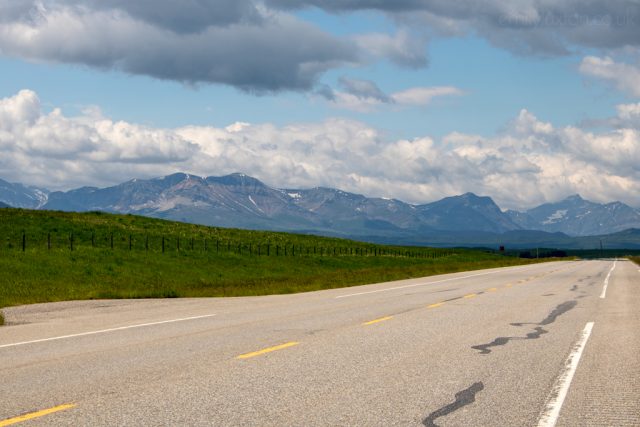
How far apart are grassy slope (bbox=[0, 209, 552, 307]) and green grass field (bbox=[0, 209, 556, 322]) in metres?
0.05

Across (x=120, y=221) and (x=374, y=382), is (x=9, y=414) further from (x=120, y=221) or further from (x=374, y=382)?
(x=120, y=221)

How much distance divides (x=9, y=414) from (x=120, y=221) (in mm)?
74749

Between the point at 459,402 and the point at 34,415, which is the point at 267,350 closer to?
the point at 459,402

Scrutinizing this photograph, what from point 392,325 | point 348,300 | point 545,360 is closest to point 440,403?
point 545,360

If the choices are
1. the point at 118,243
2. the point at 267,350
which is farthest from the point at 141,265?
the point at 267,350

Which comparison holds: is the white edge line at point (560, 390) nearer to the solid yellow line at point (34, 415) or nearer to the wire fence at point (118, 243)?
the solid yellow line at point (34, 415)

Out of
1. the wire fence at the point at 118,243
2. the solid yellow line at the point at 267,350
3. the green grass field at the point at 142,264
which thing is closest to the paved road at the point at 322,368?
the solid yellow line at the point at 267,350

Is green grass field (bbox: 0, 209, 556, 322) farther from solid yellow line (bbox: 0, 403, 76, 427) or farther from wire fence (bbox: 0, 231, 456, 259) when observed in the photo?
solid yellow line (bbox: 0, 403, 76, 427)

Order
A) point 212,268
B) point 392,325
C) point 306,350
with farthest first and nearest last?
point 212,268 < point 392,325 < point 306,350

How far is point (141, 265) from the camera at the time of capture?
1874 inches

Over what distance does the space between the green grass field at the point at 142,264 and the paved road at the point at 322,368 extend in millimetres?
9992

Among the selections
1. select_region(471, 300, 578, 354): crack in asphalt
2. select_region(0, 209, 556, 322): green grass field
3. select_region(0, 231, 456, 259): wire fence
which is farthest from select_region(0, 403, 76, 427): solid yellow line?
select_region(0, 231, 456, 259): wire fence

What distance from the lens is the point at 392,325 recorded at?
16688mm

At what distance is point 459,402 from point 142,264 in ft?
136
